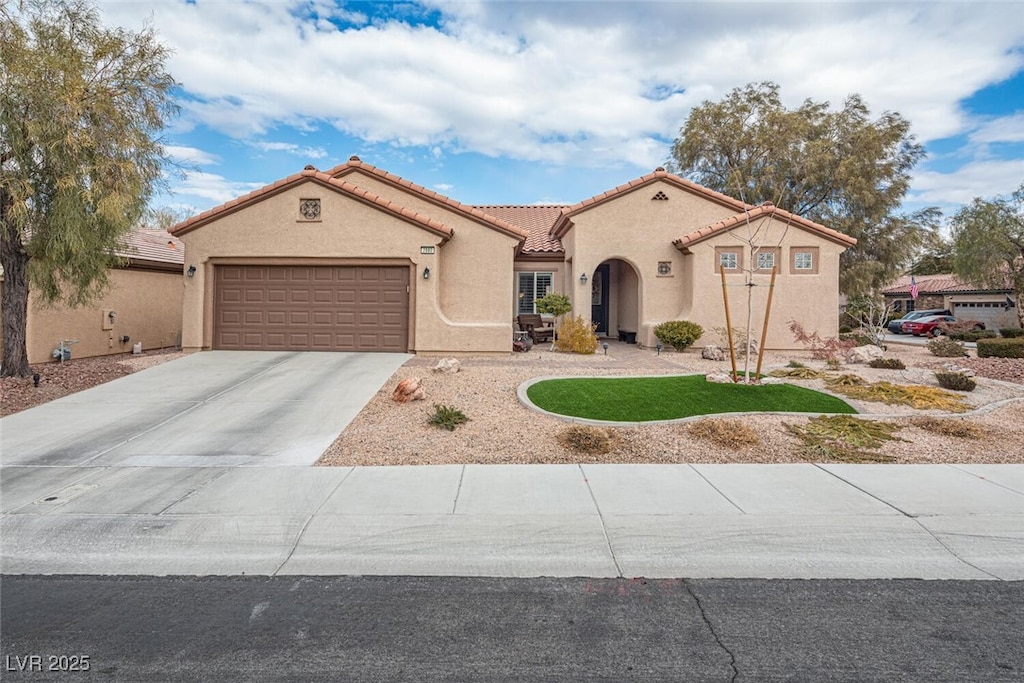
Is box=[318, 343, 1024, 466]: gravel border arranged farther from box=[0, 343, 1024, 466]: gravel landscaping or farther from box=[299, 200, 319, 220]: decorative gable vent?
box=[299, 200, 319, 220]: decorative gable vent

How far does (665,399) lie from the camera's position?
953 cm

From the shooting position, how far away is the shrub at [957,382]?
10.9 metres

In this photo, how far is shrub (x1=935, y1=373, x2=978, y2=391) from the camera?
10.9 metres

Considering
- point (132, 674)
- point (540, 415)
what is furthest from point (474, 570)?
point (540, 415)

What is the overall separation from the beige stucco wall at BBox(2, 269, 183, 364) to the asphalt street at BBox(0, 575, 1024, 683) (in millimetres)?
12059

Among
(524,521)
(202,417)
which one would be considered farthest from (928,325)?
(202,417)

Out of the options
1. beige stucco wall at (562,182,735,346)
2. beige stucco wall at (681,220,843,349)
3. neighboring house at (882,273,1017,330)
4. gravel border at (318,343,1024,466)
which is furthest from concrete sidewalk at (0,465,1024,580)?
neighboring house at (882,273,1017,330)

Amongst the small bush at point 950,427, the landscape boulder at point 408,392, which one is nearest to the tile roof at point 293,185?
the landscape boulder at point 408,392

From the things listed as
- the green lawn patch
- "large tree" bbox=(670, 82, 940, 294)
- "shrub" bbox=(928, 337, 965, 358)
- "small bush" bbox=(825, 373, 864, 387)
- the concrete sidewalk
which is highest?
"large tree" bbox=(670, 82, 940, 294)

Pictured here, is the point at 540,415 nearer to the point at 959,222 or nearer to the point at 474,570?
the point at 474,570

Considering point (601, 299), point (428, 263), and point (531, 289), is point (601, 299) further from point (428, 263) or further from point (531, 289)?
point (428, 263)

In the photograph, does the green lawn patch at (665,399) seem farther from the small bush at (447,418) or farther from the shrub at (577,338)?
the shrub at (577,338)

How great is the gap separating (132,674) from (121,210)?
401 inches

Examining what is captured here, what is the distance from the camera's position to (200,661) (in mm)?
3152
